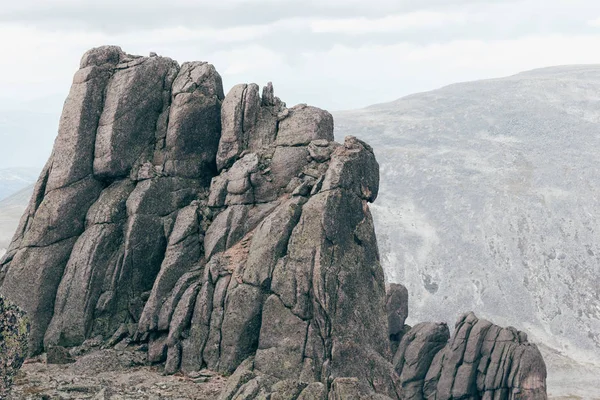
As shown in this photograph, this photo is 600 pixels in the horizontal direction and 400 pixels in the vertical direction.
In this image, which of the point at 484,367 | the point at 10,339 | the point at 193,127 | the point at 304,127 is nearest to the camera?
the point at 10,339

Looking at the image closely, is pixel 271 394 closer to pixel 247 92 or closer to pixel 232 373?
pixel 232 373

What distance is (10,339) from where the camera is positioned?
1501 inches

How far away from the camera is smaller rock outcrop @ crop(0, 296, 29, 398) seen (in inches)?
1490

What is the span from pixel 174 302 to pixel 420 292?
135046 millimetres

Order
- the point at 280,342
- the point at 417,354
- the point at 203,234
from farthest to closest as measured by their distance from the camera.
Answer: the point at 417,354
the point at 203,234
the point at 280,342

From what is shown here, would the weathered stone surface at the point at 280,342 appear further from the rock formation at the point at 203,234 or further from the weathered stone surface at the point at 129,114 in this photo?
the weathered stone surface at the point at 129,114

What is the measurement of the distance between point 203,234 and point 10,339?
19592mm

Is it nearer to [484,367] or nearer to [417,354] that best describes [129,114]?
[417,354]

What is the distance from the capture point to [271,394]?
39938 millimetres

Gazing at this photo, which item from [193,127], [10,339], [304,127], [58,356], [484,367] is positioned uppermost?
[193,127]

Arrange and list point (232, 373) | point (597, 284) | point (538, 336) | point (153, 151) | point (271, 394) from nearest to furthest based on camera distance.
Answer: point (271, 394)
point (232, 373)
point (153, 151)
point (538, 336)
point (597, 284)

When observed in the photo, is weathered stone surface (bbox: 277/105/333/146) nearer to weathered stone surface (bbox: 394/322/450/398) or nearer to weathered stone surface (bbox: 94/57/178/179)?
weathered stone surface (bbox: 94/57/178/179)

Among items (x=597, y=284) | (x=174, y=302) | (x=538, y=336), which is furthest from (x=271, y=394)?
(x=597, y=284)

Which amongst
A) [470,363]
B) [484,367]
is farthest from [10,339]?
[484,367]
